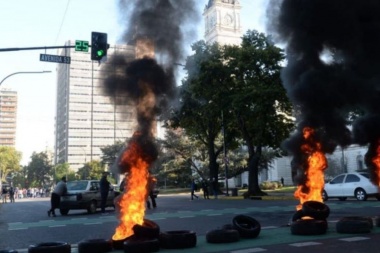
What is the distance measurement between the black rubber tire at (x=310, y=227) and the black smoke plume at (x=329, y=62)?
2298 mm

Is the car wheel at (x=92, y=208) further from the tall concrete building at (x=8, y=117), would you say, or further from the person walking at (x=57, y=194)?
the tall concrete building at (x=8, y=117)

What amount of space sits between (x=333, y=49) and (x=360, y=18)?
1131 millimetres

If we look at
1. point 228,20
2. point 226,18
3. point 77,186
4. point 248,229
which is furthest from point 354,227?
point 228,20

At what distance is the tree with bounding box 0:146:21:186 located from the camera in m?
103

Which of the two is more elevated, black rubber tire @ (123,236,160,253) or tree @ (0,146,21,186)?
tree @ (0,146,21,186)

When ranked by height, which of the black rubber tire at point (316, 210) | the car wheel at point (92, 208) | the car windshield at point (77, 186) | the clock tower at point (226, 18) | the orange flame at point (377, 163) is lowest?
the car wheel at point (92, 208)

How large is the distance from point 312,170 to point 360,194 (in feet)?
41.4

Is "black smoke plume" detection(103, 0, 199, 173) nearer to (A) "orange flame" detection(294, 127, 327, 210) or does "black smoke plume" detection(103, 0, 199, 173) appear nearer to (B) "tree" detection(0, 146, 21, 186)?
(A) "orange flame" detection(294, 127, 327, 210)

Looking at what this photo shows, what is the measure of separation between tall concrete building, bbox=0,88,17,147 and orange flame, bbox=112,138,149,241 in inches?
5348

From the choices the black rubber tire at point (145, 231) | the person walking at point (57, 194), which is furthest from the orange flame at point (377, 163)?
the person walking at point (57, 194)

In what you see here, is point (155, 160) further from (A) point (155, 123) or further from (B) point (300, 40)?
(B) point (300, 40)

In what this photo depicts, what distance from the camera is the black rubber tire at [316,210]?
370 inches

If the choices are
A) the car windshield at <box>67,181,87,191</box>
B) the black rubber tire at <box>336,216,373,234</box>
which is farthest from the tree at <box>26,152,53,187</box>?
the black rubber tire at <box>336,216,373,234</box>

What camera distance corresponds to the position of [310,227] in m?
8.68
